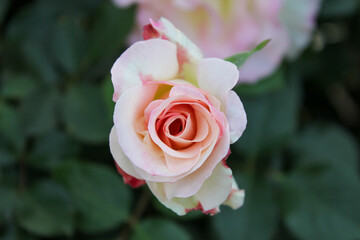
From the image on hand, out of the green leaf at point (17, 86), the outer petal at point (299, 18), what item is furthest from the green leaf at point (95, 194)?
the outer petal at point (299, 18)

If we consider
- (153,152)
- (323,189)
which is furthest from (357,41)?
(153,152)

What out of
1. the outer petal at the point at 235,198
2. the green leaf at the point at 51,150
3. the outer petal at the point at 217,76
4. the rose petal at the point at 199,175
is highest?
the outer petal at the point at 217,76

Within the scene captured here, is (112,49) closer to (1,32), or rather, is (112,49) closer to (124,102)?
(1,32)

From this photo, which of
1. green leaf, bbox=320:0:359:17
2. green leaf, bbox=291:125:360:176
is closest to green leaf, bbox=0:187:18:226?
green leaf, bbox=291:125:360:176

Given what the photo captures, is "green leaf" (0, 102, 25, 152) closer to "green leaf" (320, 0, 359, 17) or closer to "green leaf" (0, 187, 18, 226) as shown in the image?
"green leaf" (0, 187, 18, 226)

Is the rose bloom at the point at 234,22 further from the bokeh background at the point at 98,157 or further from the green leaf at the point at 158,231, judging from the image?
the green leaf at the point at 158,231

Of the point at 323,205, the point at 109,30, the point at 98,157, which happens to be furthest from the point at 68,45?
the point at 323,205

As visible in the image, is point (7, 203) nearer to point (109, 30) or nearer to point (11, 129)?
point (11, 129)
